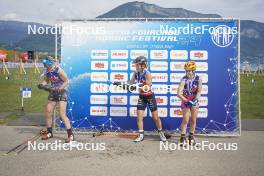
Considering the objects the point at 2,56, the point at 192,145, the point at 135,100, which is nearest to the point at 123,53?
the point at 135,100

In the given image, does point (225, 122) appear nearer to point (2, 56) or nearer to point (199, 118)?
point (199, 118)

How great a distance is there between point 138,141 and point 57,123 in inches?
99.3

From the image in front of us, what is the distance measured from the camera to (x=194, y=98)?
7840 millimetres

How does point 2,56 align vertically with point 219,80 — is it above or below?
above

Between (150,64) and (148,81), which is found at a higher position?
(150,64)
